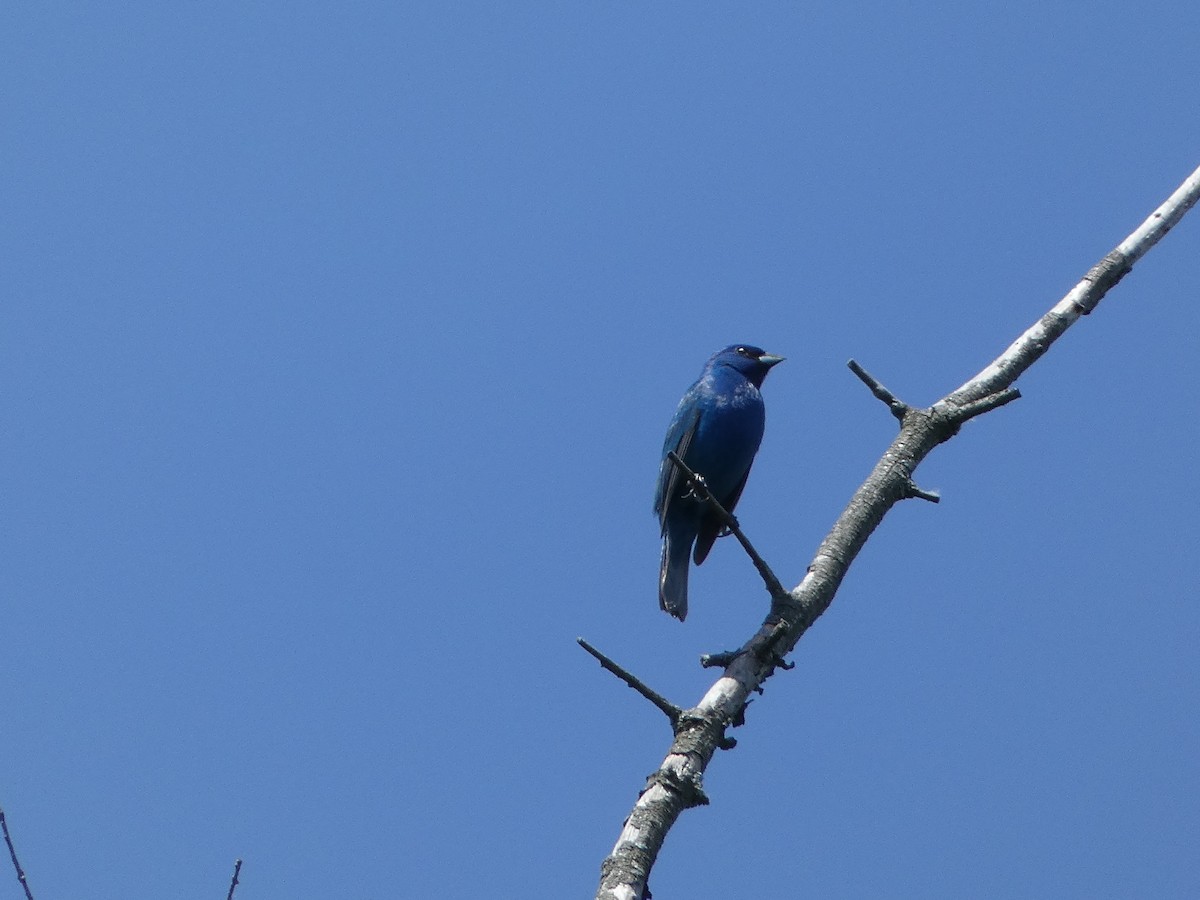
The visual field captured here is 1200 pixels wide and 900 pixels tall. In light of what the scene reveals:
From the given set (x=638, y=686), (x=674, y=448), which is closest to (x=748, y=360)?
(x=674, y=448)

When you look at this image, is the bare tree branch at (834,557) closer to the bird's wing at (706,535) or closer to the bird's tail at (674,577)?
the bird's tail at (674,577)

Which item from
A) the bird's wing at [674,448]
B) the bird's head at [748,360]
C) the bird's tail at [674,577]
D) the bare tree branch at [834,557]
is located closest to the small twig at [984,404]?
the bare tree branch at [834,557]

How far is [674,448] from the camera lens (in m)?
8.70

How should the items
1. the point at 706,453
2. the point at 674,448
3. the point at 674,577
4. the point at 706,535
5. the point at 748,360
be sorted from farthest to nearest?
1. the point at 748,360
2. the point at 674,448
3. the point at 706,453
4. the point at 706,535
5. the point at 674,577

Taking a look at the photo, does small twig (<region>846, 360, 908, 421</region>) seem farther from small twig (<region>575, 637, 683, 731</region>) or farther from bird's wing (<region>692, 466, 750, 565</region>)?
bird's wing (<region>692, 466, 750, 565</region>)

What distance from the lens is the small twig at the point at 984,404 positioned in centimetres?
445

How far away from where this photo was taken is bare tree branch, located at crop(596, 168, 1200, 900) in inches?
137

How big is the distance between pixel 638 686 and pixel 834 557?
38.4 inches

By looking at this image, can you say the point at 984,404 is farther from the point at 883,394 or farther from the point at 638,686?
the point at 638,686

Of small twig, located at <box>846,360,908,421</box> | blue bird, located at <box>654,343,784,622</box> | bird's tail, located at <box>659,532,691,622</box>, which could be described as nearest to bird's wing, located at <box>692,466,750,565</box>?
blue bird, located at <box>654,343,784,622</box>

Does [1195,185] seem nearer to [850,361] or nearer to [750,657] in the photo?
[850,361]

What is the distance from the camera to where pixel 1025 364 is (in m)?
4.70

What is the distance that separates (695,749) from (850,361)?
161cm

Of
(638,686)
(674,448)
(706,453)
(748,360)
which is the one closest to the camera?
(638,686)
